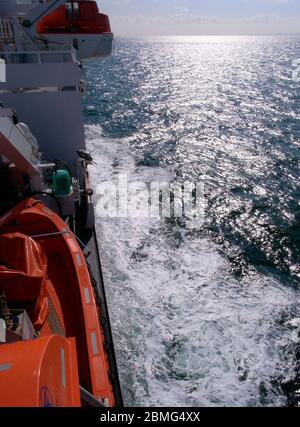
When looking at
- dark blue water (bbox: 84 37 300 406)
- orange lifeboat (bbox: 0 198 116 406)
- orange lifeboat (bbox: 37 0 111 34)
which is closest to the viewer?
orange lifeboat (bbox: 0 198 116 406)

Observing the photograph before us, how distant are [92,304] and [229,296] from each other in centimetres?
473

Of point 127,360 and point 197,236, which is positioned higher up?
point 197,236

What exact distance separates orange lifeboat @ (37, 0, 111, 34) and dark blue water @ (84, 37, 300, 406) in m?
6.37

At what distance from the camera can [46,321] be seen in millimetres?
5648

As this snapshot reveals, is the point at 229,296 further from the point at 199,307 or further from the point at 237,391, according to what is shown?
the point at 237,391

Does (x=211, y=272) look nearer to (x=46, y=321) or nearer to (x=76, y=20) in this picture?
(x=46, y=321)

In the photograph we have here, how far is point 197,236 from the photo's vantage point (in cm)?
1210

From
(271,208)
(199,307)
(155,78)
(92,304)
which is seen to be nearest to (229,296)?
(199,307)

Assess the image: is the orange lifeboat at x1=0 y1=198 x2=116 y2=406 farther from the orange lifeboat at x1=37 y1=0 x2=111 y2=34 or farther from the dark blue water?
the orange lifeboat at x1=37 y1=0 x2=111 y2=34

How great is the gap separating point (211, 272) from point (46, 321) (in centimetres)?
595

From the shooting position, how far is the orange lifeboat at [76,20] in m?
12.4

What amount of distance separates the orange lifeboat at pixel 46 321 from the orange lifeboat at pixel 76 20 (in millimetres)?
8226

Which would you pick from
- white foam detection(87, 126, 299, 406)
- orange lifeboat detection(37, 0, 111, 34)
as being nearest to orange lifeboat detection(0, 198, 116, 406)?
Result: white foam detection(87, 126, 299, 406)

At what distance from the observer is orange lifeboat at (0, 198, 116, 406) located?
2.75 metres
